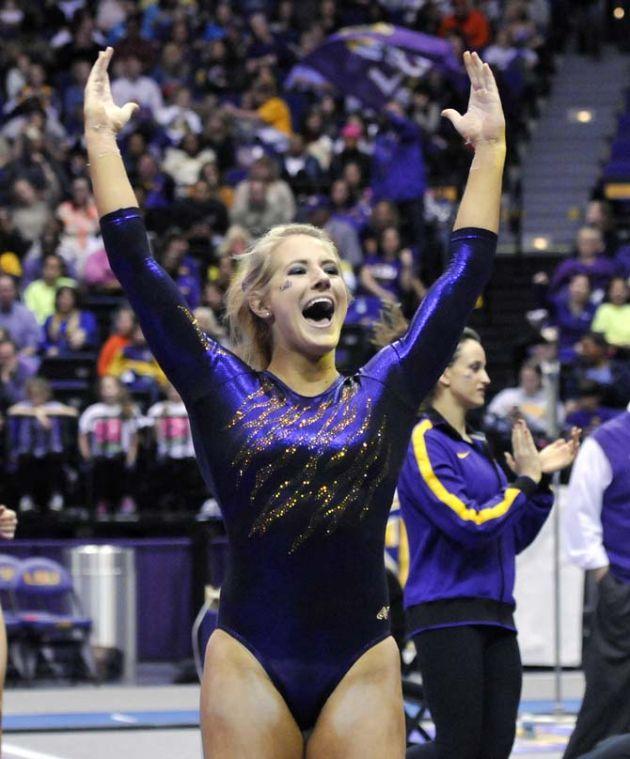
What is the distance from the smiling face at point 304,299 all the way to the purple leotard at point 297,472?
13 centimetres

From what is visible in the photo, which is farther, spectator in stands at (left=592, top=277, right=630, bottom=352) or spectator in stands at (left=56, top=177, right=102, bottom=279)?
spectator in stands at (left=56, top=177, right=102, bottom=279)

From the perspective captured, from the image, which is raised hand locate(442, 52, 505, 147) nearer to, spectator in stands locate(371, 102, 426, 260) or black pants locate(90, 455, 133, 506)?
black pants locate(90, 455, 133, 506)

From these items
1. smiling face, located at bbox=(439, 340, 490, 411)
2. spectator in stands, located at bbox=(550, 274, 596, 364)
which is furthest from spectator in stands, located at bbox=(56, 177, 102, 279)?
smiling face, located at bbox=(439, 340, 490, 411)

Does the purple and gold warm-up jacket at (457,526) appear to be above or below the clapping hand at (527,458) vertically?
below

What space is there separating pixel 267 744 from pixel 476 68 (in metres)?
1.64

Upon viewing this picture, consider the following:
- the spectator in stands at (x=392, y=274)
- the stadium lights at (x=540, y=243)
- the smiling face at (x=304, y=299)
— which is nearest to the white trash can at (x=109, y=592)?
the spectator in stands at (x=392, y=274)

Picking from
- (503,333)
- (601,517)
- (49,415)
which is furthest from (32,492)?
(601,517)

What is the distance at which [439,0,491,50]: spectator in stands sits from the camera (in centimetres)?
2198

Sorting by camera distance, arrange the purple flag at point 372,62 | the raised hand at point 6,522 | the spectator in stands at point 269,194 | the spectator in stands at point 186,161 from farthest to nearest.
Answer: the purple flag at point 372,62 → the spectator in stands at point 186,161 → the spectator in stands at point 269,194 → the raised hand at point 6,522

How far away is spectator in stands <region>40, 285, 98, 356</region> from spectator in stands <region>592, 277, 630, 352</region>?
441 centimetres

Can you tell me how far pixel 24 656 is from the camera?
12.7 m

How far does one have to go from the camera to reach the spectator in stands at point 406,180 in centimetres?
1841

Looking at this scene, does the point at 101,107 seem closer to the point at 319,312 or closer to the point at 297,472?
the point at 319,312

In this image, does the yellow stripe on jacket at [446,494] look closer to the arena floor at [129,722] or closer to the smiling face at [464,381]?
the smiling face at [464,381]
